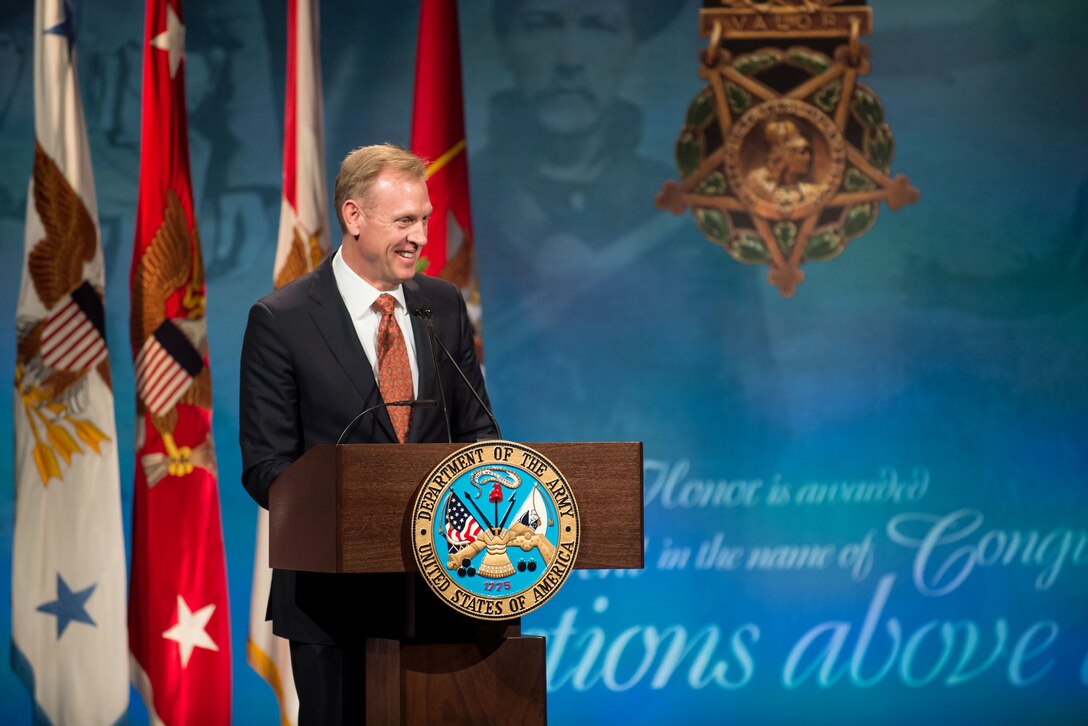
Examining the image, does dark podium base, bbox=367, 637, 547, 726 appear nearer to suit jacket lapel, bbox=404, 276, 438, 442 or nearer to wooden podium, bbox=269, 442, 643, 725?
wooden podium, bbox=269, 442, 643, 725

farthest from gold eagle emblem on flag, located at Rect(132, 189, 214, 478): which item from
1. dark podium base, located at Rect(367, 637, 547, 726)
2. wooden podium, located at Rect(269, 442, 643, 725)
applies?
dark podium base, located at Rect(367, 637, 547, 726)

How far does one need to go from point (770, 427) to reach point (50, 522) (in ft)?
8.02

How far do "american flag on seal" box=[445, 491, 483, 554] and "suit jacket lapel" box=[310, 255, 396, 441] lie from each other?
1.17 ft

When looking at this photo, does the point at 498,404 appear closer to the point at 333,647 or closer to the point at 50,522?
the point at 50,522

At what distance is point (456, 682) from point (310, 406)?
0.53 m

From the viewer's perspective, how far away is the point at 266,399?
2.10 m

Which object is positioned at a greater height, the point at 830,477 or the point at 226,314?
the point at 226,314

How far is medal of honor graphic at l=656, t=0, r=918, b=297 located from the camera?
465cm

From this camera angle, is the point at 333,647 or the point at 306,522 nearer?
the point at 306,522

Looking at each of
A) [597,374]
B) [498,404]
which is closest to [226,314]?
[498,404]

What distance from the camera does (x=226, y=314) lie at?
4527 millimetres

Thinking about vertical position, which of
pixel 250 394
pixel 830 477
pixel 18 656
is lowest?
pixel 18 656

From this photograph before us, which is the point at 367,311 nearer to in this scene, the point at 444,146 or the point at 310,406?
the point at 310,406

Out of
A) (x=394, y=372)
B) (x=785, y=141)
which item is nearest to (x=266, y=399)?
(x=394, y=372)
